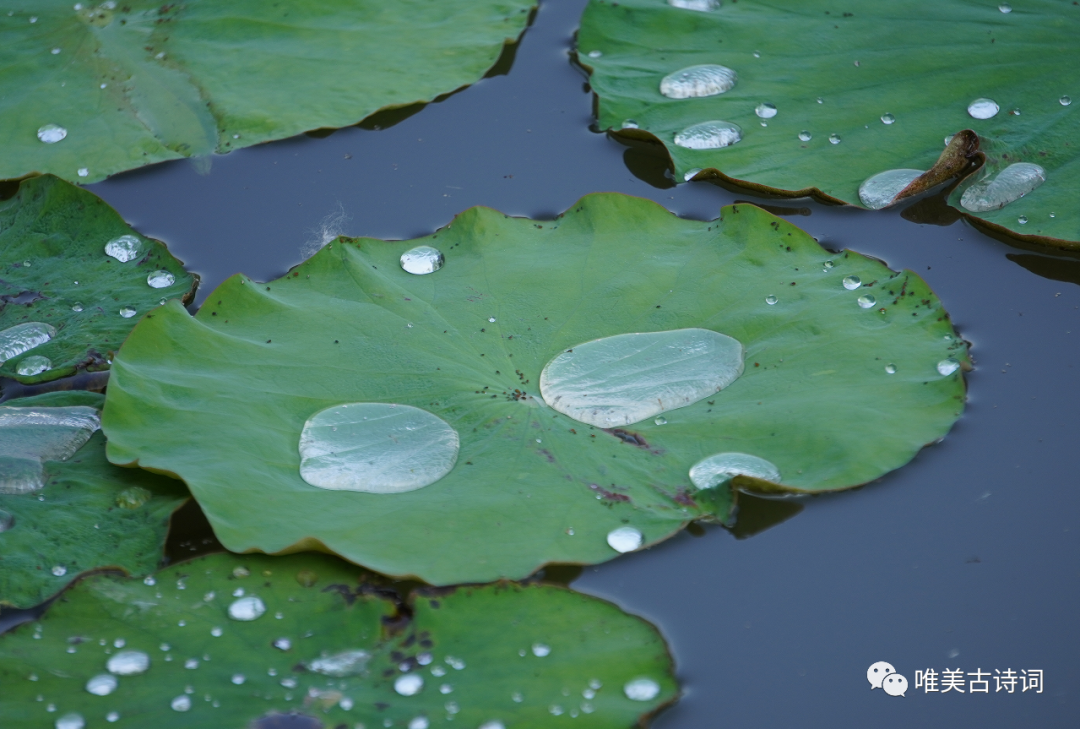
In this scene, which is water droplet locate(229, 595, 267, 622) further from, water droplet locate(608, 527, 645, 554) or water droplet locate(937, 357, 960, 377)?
water droplet locate(937, 357, 960, 377)

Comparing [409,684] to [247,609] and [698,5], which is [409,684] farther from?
[698,5]

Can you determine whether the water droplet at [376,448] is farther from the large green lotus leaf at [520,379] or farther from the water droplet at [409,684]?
the water droplet at [409,684]

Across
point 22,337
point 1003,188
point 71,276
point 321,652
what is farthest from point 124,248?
point 1003,188

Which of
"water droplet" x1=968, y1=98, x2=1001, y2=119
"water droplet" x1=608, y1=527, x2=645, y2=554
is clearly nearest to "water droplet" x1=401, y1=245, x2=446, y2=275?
"water droplet" x1=608, y1=527, x2=645, y2=554

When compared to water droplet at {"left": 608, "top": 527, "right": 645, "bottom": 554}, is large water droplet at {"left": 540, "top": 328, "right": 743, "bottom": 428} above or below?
above

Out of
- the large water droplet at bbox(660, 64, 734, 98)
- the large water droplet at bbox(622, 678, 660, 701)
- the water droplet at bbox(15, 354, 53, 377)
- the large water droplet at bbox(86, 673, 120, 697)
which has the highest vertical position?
the large water droplet at bbox(660, 64, 734, 98)

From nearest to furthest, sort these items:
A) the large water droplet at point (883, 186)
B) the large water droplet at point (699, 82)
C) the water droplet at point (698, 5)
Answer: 1. the large water droplet at point (883, 186)
2. the large water droplet at point (699, 82)
3. the water droplet at point (698, 5)

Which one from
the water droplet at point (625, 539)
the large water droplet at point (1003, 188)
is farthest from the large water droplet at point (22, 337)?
the large water droplet at point (1003, 188)
